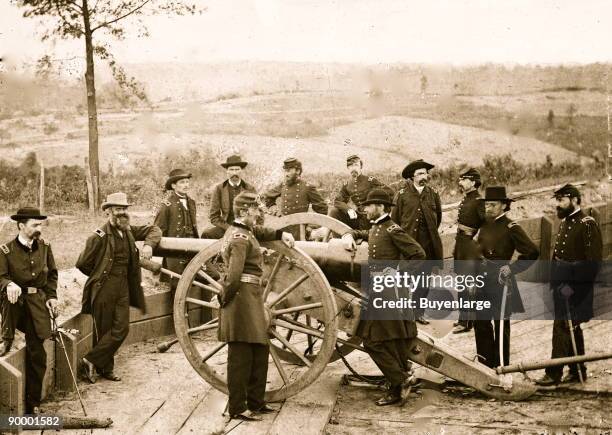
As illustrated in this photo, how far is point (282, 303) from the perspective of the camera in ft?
19.4

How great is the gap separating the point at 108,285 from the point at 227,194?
204 cm

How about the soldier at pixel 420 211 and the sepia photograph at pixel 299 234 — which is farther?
the soldier at pixel 420 211

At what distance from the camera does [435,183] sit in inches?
477

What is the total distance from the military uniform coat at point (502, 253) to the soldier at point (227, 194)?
262cm

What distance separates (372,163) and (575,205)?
5864 mm

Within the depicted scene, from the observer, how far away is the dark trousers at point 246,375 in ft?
17.3

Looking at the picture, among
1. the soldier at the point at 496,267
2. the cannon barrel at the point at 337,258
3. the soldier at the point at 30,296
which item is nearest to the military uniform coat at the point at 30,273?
the soldier at the point at 30,296

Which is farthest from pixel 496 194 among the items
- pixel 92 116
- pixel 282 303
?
pixel 92 116

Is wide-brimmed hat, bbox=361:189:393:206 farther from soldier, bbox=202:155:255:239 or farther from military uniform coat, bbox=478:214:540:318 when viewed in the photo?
soldier, bbox=202:155:255:239

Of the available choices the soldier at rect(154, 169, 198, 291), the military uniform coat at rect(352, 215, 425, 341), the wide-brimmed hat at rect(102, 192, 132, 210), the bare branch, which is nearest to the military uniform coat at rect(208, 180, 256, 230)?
the soldier at rect(154, 169, 198, 291)

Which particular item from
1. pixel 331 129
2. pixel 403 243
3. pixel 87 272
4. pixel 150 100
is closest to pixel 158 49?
pixel 150 100

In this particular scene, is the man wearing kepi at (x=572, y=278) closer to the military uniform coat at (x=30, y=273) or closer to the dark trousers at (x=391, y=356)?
the dark trousers at (x=391, y=356)

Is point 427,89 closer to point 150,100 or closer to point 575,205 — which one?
point 150,100

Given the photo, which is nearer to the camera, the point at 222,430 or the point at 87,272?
the point at 222,430
